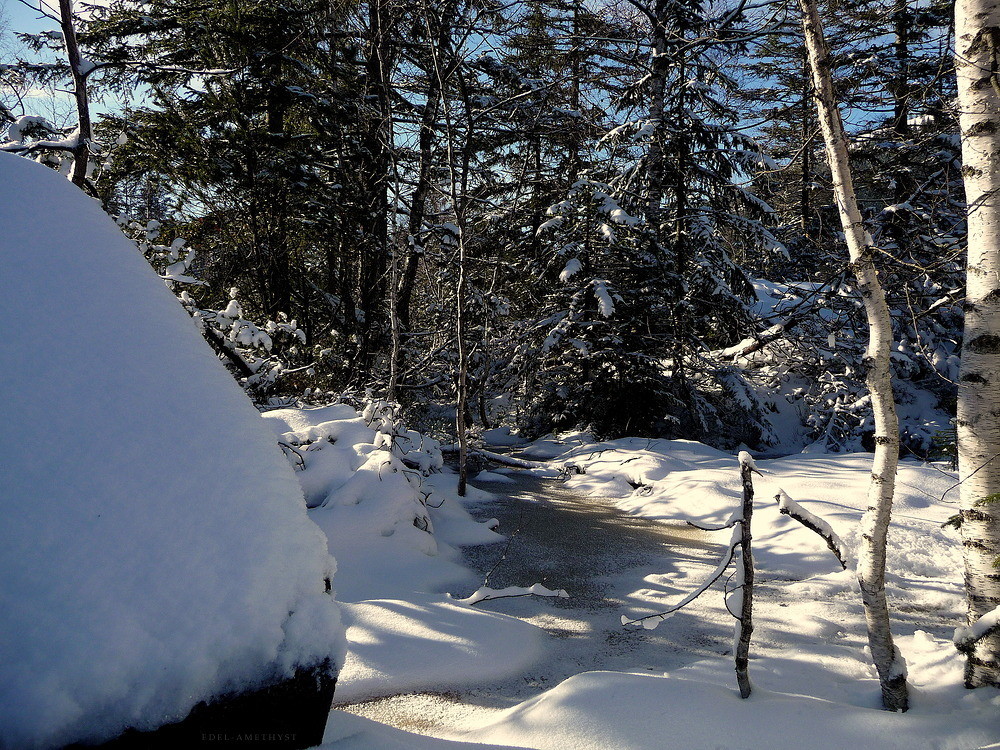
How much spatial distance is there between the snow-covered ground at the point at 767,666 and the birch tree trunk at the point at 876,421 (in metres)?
0.23

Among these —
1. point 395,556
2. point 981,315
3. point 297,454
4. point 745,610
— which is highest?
point 981,315

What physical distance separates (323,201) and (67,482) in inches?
397

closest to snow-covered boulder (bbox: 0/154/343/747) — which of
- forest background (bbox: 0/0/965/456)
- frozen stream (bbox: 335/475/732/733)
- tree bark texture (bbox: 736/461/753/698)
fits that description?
frozen stream (bbox: 335/475/732/733)

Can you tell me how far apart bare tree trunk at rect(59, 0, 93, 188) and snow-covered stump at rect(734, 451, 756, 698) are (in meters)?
3.50

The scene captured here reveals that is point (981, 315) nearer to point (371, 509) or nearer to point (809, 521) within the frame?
point (809, 521)

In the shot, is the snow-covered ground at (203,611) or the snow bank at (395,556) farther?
the snow bank at (395,556)

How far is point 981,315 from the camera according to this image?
272 cm

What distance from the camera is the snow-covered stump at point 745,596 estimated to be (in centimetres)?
248

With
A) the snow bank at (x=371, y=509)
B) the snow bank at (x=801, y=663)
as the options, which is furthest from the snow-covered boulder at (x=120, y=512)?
the snow bank at (x=371, y=509)

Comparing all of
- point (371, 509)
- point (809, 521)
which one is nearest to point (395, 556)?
point (371, 509)

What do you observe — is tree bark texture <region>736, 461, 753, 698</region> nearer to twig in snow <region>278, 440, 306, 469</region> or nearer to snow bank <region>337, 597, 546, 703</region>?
snow bank <region>337, 597, 546, 703</region>

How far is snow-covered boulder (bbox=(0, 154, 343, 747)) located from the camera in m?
1.13

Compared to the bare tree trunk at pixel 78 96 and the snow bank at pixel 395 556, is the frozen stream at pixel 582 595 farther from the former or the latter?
the bare tree trunk at pixel 78 96

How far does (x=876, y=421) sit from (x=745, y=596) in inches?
39.9
